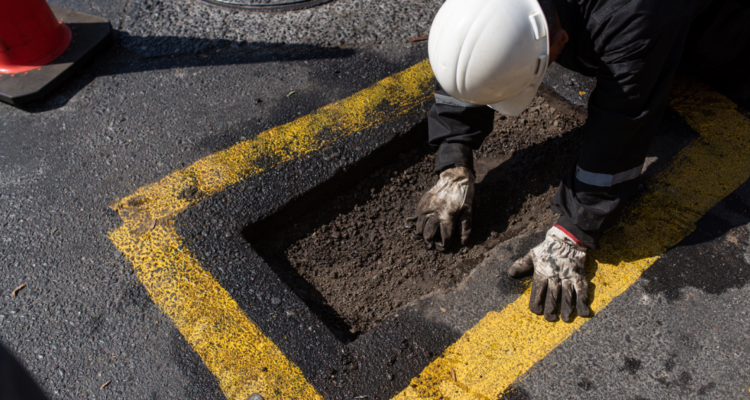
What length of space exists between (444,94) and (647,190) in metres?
1.08

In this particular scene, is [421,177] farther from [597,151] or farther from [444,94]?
[597,151]

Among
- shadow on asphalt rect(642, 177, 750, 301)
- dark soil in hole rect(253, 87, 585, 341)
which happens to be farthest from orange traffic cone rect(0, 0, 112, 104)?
shadow on asphalt rect(642, 177, 750, 301)

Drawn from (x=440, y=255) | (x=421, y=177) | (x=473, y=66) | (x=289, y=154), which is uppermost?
(x=473, y=66)

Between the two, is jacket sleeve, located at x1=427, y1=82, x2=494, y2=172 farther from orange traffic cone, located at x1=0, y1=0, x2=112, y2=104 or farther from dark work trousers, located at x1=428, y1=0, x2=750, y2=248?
orange traffic cone, located at x1=0, y1=0, x2=112, y2=104

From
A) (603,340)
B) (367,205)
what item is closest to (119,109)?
(367,205)

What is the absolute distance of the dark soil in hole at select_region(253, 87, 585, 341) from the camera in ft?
6.52

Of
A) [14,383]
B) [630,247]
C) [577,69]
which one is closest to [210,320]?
[14,383]

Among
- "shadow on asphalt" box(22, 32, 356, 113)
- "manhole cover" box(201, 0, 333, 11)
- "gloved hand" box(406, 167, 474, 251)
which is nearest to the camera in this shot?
"gloved hand" box(406, 167, 474, 251)

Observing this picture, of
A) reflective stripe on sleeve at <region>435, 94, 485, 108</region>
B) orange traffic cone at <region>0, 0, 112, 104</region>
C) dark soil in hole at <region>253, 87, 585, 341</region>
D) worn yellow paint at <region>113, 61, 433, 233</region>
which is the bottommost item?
dark soil in hole at <region>253, 87, 585, 341</region>

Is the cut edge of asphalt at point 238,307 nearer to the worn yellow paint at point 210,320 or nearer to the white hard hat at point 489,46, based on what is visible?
the worn yellow paint at point 210,320

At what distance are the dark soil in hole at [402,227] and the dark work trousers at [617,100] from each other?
24 cm

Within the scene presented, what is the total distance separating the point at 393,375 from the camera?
1.60 metres

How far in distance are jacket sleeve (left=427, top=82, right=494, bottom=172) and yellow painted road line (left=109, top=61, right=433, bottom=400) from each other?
26 centimetres

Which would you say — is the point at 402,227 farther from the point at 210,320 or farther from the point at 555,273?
the point at 210,320
